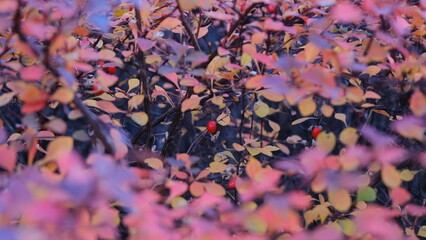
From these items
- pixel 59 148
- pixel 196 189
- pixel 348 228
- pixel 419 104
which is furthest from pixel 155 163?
pixel 419 104

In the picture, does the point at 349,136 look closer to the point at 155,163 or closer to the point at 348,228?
the point at 348,228

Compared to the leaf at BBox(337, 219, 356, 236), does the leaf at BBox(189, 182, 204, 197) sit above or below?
above

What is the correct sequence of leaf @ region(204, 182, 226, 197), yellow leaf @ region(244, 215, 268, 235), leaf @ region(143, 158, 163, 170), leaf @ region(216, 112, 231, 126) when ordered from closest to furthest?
yellow leaf @ region(244, 215, 268, 235)
leaf @ region(204, 182, 226, 197)
leaf @ region(143, 158, 163, 170)
leaf @ region(216, 112, 231, 126)

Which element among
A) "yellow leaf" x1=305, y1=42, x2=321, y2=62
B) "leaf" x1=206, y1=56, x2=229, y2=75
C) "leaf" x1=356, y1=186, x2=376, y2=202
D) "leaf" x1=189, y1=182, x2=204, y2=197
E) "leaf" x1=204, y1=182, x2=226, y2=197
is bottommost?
"leaf" x1=356, y1=186, x2=376, y2=202

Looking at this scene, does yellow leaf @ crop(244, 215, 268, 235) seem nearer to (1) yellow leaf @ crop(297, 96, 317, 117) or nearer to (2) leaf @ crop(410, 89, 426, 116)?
(1) yellow leaf @ crop(297, 96, 317, 117)

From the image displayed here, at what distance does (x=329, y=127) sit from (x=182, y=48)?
1825mm

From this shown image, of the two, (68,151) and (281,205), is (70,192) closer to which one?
(68,151)

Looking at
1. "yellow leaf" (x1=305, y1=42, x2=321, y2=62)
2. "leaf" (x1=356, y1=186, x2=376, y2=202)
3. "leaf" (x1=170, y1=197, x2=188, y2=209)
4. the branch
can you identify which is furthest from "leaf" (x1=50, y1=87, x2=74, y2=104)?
"leaf" (x1=356, y1=186, x2=376, y2=202)

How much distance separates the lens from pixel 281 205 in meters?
0.75

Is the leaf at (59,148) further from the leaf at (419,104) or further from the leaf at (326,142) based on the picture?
the leaf at (419,104)

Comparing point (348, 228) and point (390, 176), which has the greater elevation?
point (390, 176)

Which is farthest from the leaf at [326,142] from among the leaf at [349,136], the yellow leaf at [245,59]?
the yellow leaf at [245,59]

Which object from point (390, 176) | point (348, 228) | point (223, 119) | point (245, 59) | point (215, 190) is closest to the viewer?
point (390, 176)

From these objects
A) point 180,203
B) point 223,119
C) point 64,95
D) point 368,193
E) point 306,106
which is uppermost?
point 64,95
